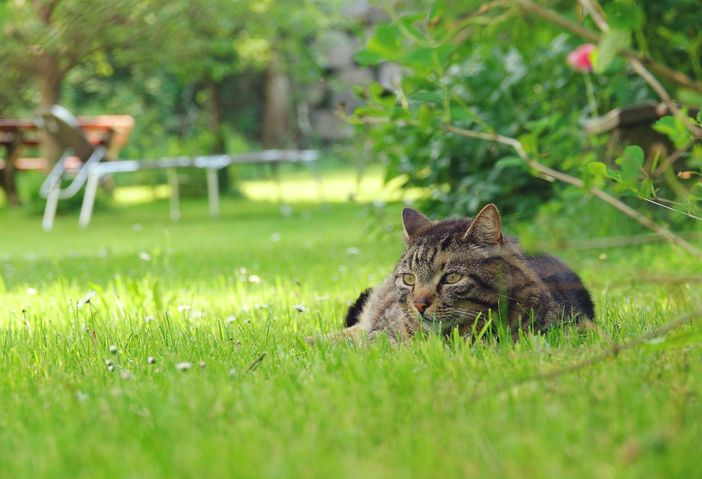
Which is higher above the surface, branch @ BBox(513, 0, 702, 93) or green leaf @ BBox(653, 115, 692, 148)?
branch @ BBox(513, 0, 702, 93)

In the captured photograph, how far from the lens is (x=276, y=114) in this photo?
2444cm

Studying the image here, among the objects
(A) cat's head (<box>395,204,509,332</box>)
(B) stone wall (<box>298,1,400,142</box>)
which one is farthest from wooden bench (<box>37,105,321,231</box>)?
(B) stone wall (<box>298,1,400,142</box>)

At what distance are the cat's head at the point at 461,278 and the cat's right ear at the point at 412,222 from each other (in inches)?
10.9

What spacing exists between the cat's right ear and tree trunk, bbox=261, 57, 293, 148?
69.1 ft

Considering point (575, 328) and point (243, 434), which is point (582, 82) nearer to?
point (575, 328)

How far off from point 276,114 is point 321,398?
2275cm

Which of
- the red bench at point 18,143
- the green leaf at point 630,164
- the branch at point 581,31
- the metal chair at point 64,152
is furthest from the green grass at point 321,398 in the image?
the red bench at point 18,143

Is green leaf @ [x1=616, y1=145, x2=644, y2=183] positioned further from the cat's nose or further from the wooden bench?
the wooden bench

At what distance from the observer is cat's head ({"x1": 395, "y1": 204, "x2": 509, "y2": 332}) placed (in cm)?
299

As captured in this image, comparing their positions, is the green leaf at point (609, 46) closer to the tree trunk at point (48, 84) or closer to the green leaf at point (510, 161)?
the green leaf at point (510, 161)

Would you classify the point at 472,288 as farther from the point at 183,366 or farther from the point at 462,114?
the point at 183,366

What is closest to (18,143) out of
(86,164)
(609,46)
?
(86,164)

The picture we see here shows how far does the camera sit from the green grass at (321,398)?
1645 millimetres

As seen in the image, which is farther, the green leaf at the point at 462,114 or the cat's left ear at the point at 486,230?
the cat's left ear at the point at 486,230
